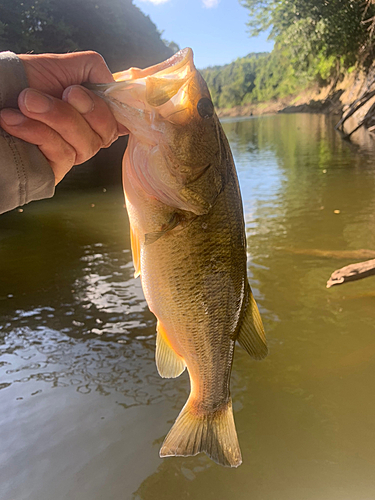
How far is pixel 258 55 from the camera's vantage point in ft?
399

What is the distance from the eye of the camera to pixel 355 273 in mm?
4758

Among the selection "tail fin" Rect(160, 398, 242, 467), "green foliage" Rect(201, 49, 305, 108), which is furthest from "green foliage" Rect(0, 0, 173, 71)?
"green foliage" Rect(201, 49, 305, 108)

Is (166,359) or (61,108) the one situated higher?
(61,108)

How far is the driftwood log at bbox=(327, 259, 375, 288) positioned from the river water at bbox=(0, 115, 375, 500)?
27 centimetres

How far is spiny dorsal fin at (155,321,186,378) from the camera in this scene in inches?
74.3

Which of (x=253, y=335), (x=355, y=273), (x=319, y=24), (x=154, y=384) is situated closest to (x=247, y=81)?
(x=319, y=24)

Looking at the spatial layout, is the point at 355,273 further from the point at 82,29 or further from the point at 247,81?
the point at 247,81

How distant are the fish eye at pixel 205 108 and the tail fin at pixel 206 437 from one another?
4.26 ft

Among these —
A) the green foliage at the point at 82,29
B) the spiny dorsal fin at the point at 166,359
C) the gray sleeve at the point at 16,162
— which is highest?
the green foliage at the point at 82,29

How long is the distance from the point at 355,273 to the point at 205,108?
12.7 feet

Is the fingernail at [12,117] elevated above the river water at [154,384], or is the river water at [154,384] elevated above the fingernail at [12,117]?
the fingernail at [12,117]

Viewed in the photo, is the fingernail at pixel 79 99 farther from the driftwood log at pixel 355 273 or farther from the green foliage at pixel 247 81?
the green foliage at pixel 247 81

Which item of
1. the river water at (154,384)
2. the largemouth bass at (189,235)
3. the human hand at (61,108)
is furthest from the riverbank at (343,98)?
the human hand at (61,108)

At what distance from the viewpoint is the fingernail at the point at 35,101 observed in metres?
1.32
